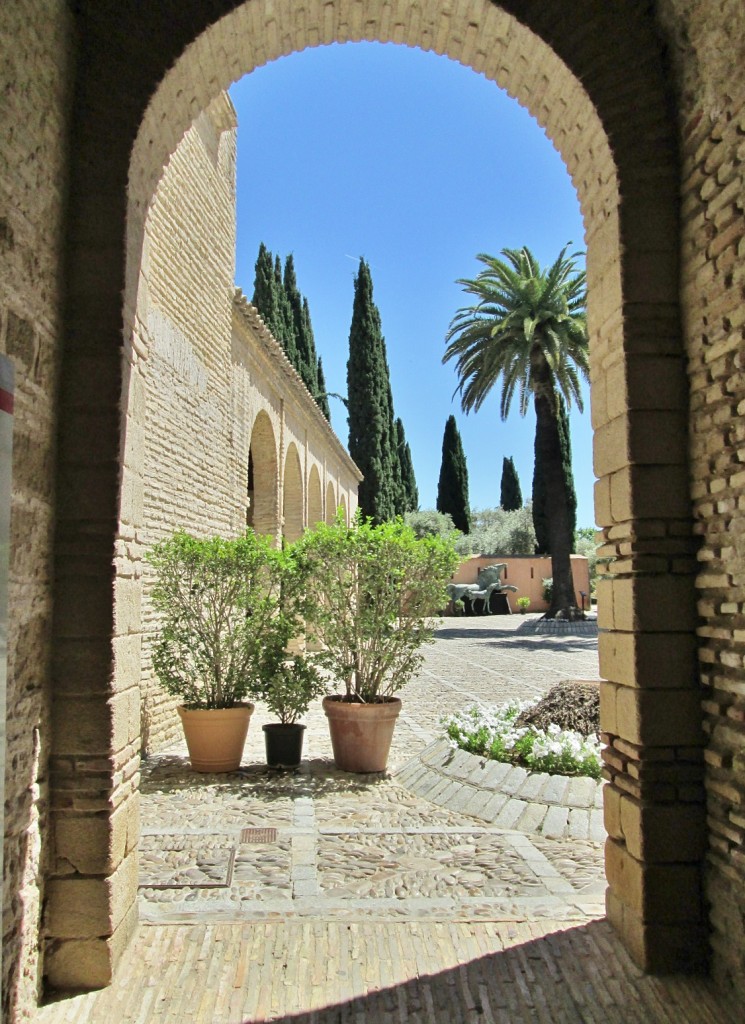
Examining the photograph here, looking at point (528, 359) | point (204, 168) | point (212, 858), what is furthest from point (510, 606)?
point (212, 858)

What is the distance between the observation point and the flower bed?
5.69 meters

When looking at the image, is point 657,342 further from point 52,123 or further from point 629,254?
point 52,123

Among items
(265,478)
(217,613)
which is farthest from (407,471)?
(217,613)

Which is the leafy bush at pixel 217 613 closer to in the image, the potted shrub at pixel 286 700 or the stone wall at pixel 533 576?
the potted shrub at pixel 286 700

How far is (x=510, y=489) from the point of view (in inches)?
1911

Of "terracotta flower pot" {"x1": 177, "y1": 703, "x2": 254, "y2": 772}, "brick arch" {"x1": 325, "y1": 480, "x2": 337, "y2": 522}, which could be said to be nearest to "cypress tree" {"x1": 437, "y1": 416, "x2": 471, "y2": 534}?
"brick arch" {"x1": 325, "y1": 480, "x2": 337, "y2": 522}

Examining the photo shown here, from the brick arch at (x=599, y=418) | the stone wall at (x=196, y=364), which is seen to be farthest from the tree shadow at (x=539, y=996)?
the stone wall at (x=196, y=364)

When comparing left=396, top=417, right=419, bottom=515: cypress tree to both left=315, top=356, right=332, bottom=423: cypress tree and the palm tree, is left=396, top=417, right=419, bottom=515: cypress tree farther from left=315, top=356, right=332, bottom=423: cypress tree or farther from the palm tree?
the palm tree

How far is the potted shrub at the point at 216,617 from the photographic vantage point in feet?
22.2

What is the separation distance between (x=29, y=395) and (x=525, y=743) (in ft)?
14.8

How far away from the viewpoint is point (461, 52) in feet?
13.7

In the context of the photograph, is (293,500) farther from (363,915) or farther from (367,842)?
(363,915)

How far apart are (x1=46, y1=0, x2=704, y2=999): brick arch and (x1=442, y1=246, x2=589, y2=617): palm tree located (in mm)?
17217

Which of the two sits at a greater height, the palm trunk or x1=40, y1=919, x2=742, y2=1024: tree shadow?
the palm trunk
